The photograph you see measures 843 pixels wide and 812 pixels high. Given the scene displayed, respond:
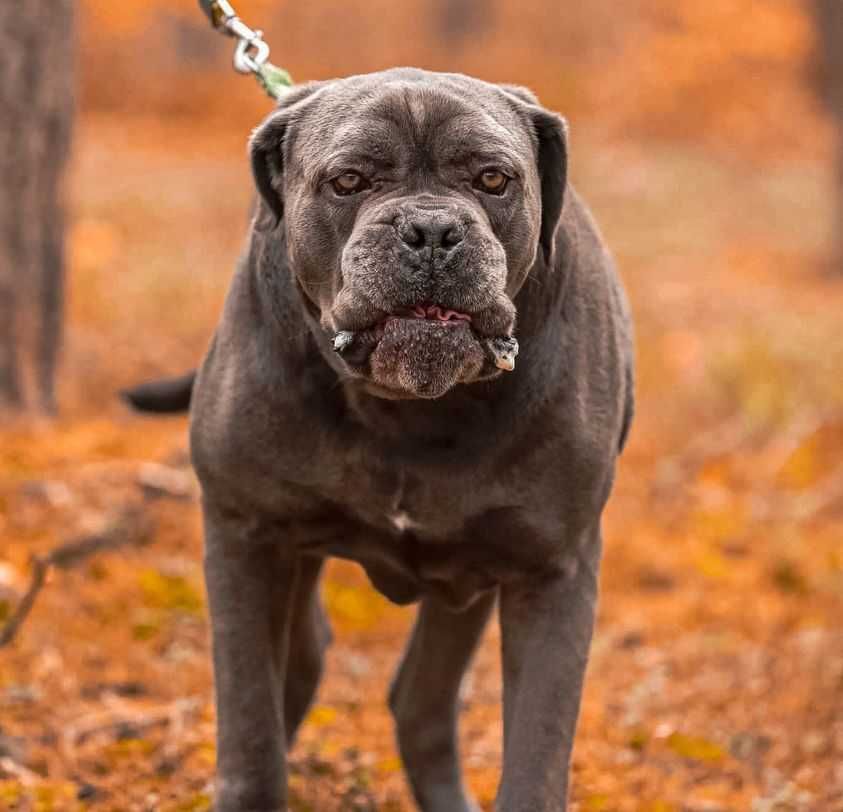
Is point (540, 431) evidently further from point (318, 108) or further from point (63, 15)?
point (63, 15)

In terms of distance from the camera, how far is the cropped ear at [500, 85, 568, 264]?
143 inches

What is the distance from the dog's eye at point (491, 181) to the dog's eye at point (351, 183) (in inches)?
9.2

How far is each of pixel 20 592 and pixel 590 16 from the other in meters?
30.2

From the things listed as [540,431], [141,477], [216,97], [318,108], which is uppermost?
[318,108]

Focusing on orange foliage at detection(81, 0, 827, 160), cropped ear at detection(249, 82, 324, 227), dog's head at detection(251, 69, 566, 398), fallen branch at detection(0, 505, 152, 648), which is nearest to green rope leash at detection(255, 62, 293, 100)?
cropped ear at detection(249, 82, 324, 227)

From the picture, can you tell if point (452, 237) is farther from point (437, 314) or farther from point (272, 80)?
point (272, 80)

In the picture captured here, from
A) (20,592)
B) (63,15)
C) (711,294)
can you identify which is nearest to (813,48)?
(711,294)

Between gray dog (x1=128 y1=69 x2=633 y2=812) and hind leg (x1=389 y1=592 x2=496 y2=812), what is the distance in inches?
24.9

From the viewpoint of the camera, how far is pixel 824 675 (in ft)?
20.1

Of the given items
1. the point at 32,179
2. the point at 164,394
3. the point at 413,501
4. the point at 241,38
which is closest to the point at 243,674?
the point at 413,501

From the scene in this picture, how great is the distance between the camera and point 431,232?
10.3ft

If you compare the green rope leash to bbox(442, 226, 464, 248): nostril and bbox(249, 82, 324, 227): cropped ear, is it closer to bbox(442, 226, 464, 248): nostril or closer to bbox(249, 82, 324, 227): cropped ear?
bbox(249, 82, 324, 227): cropped ear

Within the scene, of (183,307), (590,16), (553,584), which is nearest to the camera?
(553,584)

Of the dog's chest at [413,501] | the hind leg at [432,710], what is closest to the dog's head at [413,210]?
the dog's chest at [413,501]
